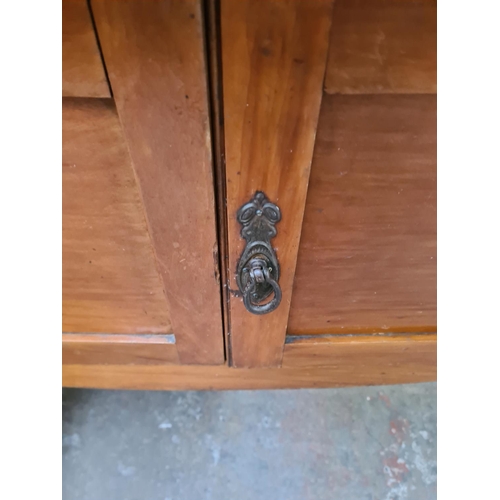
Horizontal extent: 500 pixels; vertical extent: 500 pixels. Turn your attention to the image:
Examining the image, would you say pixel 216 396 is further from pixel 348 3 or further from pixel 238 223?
pixel 348 3

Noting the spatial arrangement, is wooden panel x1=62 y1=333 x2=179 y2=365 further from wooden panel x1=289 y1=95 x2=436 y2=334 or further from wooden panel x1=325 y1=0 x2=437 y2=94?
wooden panel x1=325 y1=0 x2=437 y2=94

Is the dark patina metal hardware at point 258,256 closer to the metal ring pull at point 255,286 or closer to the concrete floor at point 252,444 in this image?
the metal ring pull at point 255,286

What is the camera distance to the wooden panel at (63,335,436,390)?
26.4 inches

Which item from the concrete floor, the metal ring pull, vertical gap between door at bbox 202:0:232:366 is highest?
vertical gap between door at bbox 202:0:232:366

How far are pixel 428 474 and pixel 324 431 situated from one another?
0.21m

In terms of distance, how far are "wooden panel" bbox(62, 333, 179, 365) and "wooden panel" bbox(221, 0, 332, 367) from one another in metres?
0.24

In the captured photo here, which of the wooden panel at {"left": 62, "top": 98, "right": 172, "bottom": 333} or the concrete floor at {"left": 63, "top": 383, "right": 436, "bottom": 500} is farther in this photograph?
the concrete floor at {"left": 63, "top": 383, "right": 436, "bottom": 500}

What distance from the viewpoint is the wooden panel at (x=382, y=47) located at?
0.31 metres

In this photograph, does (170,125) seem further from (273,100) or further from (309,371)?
(309,371)

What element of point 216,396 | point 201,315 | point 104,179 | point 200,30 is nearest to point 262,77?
point 200,30

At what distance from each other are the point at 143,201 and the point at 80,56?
15 cm

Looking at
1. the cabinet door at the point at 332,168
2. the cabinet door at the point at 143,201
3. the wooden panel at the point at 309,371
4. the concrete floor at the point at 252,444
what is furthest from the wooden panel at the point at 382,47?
the concrete floor at the point at 252,444

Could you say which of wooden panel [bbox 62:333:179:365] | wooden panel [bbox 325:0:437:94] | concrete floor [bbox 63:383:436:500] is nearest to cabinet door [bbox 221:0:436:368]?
wooden panel [bbox 325:0:437:94]

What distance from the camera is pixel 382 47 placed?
333mm
